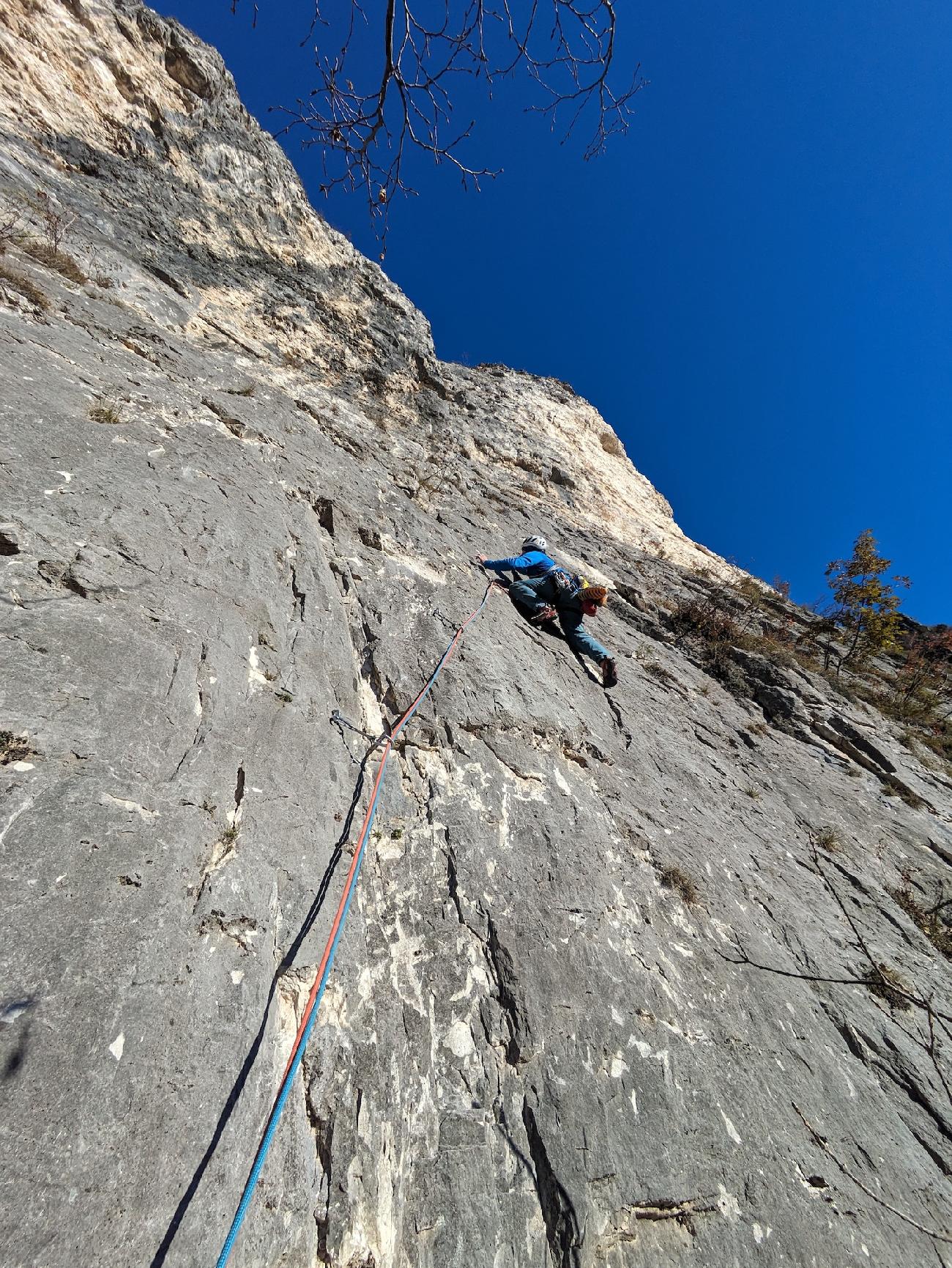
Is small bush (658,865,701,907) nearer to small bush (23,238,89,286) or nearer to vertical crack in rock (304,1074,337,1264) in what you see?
vertical crack in rock (304,1074,337,1264)

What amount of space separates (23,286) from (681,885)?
821 centimetres

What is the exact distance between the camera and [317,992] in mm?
2385

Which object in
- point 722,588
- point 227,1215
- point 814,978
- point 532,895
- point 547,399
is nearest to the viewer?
point 227,1215

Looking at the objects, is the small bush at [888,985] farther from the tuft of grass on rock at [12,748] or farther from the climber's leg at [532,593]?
the tuft of grass on rock at [12,748]

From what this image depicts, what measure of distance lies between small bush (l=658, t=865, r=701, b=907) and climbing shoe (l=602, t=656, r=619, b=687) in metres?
2.57

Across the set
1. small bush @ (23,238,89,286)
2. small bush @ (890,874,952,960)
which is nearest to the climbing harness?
small bush @ (890,874,952,960)

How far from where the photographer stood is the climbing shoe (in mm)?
6410

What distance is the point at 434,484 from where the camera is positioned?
9.31 m

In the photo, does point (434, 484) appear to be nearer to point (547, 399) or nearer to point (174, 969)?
point (174, 969)

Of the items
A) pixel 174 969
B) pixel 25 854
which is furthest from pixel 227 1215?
pixel 25 854

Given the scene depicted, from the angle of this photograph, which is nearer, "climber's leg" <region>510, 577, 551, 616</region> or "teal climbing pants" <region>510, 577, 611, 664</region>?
"teal climbing pants" <region>510, 577, 611, 664</region>

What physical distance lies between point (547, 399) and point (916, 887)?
17355 mm

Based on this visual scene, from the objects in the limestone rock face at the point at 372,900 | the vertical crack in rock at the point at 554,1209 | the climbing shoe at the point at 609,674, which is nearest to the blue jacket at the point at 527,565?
A: the limestone rock face at the point at 372,900

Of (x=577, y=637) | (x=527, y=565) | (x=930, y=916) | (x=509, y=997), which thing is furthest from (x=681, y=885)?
(x=527, y=565)
